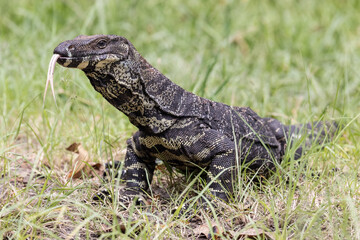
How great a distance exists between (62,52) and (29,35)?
185 inches

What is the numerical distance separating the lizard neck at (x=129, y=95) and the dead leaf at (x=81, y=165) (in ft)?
2.70

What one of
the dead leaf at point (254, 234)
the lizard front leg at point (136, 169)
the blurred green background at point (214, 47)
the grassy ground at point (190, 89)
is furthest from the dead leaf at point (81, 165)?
the dead leaf at point (254, 234)

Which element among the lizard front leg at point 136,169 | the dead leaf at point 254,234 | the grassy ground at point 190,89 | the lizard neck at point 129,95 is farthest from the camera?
the lizard front leg at point 136,169

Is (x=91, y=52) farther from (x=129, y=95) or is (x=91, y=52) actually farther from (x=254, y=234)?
(x=254, y=234)

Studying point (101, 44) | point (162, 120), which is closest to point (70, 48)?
point (101, 44)

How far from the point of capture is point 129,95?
13.3 feet

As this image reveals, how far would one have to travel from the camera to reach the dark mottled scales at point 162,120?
391cm

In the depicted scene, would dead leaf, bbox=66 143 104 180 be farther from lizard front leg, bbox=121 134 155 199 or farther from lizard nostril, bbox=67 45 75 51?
lizard nostril, bbox=67 45 75 51

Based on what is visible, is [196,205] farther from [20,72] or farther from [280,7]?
[280,7]

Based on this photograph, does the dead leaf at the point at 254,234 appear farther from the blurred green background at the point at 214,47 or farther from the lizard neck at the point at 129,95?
the blurred green background at the point at 214,47

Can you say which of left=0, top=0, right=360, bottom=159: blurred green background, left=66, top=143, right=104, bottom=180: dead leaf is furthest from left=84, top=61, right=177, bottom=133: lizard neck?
left=0, top=0, right=360, bottom=159: blurred green background

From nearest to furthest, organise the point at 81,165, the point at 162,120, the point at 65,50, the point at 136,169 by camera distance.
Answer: the point at 65,50, the point at 162,120, the point at 136,169, the point at 81,165

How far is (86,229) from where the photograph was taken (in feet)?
12.0

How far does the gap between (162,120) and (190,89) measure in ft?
5.48
